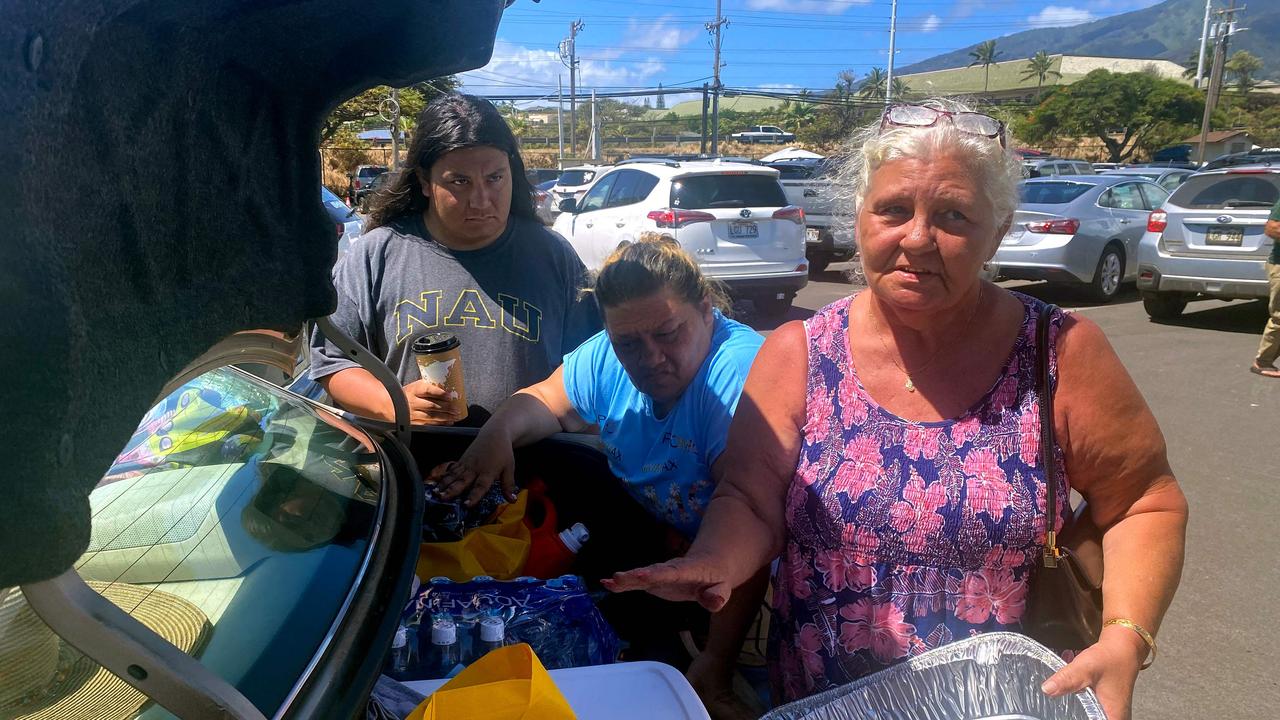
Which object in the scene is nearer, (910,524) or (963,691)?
(963,691)

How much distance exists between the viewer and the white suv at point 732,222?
9750 mm

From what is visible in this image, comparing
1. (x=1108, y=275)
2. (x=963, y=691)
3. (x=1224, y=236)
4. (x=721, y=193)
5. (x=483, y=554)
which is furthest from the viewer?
(x=1108, y=275)

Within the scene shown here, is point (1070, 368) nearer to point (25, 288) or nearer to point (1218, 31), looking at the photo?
point (25, 288)

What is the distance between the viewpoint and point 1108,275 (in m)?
11.1

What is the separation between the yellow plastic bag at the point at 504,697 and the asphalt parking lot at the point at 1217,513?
8.68ft

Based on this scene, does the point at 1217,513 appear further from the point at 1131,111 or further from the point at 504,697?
the point at 1131,111

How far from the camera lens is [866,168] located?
186cm

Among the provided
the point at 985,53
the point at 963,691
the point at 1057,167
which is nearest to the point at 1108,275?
the point at 963,691

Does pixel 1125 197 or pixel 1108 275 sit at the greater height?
pixel 1125 197

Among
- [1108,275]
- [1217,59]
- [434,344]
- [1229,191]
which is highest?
[1217,59]

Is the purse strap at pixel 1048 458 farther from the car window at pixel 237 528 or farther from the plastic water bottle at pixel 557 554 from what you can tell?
the car window at pixel 237 528

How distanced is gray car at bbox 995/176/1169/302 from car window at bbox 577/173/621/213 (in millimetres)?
5149

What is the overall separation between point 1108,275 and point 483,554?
11349 mm

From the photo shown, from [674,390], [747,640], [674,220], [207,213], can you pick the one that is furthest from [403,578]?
[674,220]
